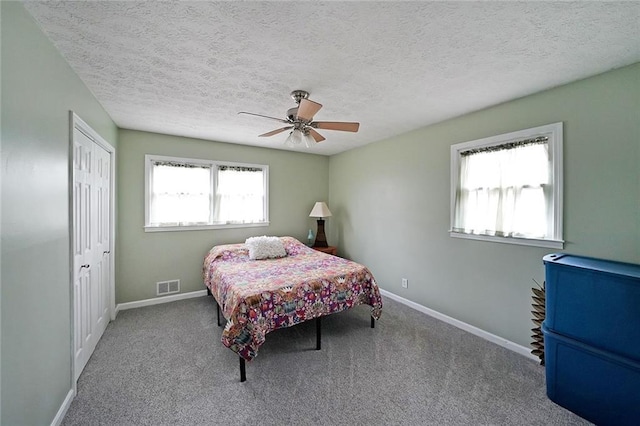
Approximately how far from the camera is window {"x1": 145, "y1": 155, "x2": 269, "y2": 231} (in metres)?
3.71

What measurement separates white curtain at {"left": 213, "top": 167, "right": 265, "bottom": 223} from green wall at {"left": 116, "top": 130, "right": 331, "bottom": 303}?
174mm

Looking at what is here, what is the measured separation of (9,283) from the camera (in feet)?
3.98

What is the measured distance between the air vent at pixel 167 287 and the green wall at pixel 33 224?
1907mm

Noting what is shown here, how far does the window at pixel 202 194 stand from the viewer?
3.71 m

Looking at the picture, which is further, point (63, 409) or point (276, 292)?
point (276, 292)

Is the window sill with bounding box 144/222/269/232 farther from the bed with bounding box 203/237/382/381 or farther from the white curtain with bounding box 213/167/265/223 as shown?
the bed with bounding box 203/237/382/381

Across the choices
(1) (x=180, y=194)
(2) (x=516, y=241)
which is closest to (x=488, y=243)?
(2) (x=516, y=241)

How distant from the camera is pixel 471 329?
2875mm

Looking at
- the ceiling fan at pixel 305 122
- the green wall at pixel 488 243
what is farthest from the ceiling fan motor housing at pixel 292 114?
the green wall at pixel 488 243

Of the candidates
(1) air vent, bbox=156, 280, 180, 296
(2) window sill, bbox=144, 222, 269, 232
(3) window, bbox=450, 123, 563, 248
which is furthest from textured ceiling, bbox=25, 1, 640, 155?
(1) air vent, bbox=156, 280, 180, 296

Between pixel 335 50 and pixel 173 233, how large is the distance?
343 cm

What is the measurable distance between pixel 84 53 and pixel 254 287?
220 centimetres

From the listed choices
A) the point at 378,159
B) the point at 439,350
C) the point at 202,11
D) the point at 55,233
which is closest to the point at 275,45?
the point at 202,11

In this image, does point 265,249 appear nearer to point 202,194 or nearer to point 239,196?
point 239,196
